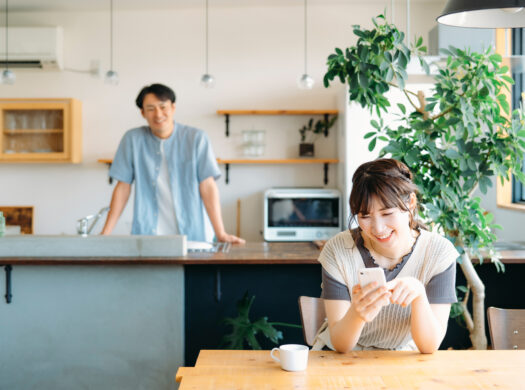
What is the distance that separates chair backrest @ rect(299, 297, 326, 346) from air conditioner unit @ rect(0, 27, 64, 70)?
3.66 m

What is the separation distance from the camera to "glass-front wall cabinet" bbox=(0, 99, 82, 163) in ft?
15.1

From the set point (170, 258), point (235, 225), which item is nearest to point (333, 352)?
point (170, 258)

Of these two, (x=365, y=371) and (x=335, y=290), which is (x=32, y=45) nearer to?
(x=335, y=290)

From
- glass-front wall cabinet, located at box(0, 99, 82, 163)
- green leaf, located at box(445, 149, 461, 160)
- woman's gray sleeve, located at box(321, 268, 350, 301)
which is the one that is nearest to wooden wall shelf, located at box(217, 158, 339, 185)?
glass-front wall cabinet, located at box(0, 99, 82, 163)

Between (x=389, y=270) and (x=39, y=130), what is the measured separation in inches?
151

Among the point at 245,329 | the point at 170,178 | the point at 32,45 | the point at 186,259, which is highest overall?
the point at 32,45

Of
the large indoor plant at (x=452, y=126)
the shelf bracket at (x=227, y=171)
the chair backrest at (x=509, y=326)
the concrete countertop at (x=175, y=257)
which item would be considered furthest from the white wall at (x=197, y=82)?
the chair backrest at (x=509, y=326)

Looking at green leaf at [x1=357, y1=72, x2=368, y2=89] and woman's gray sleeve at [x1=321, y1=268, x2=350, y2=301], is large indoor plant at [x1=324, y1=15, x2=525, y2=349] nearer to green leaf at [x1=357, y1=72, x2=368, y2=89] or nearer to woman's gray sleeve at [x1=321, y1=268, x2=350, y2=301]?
green leaf at [x1=357, y1=72, x2=368, y2=89]

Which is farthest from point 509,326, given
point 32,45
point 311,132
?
point 32,45

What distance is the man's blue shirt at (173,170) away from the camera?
314 centimetres

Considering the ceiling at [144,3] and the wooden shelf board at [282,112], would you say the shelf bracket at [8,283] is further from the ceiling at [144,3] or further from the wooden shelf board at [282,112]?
the ceiling at [144,3]

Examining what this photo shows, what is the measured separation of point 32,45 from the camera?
4.64 metres

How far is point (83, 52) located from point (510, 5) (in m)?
3.97

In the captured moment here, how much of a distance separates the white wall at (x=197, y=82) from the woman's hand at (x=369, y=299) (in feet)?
11.3
